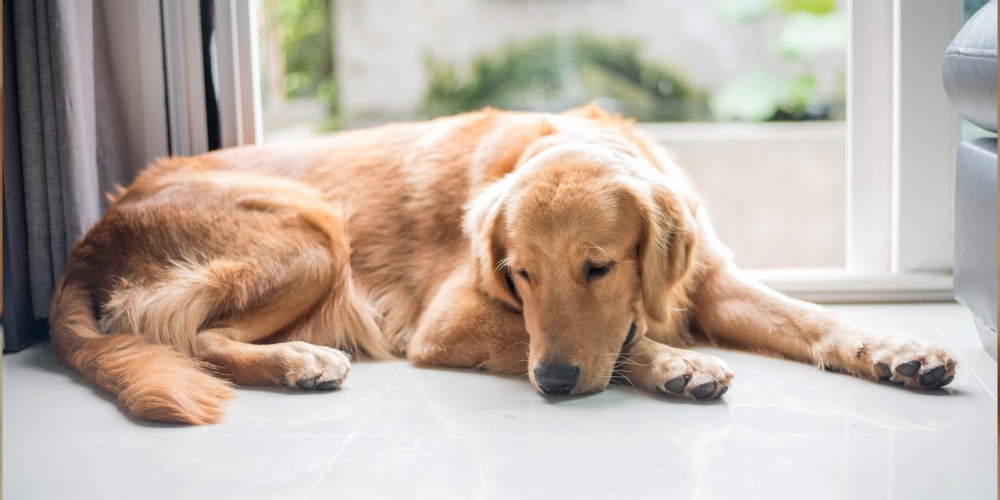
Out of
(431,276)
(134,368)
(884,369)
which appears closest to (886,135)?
(884,369)

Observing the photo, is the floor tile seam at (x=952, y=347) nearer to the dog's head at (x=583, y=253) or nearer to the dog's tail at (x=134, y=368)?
the dog's head at (x=583, y=253)

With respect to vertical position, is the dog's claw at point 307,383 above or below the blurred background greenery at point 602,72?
below

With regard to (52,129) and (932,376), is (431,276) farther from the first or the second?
(932,376)

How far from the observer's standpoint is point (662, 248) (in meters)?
2.14

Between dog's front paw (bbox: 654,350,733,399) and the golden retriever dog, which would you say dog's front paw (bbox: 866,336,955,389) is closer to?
the golden retriever dog

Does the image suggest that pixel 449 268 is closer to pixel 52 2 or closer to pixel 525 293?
pixel 525 293

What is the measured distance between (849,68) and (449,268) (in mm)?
1563

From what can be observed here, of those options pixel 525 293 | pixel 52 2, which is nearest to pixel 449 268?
pixel 525 293

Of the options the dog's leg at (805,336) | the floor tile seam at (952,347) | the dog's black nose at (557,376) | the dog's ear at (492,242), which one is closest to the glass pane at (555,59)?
the floor tile seam at (952,347)

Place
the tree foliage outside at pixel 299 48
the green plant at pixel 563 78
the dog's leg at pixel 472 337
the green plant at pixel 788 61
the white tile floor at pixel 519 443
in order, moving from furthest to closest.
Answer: the tree foliage outside at pixel 299 48 → the green plant at pixel 563 78 → the green plant at pixel 788 61 → the dog's leg at pixel 472 337 → the white tile floor at pixel 519 443

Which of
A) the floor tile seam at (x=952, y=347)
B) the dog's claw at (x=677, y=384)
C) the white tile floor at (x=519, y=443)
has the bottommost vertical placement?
the floor tile seam at (x=952, y=347)

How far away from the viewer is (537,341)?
204 cm

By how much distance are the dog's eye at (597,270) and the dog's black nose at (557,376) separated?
0.21 m

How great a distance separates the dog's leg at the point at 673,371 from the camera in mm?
1999
